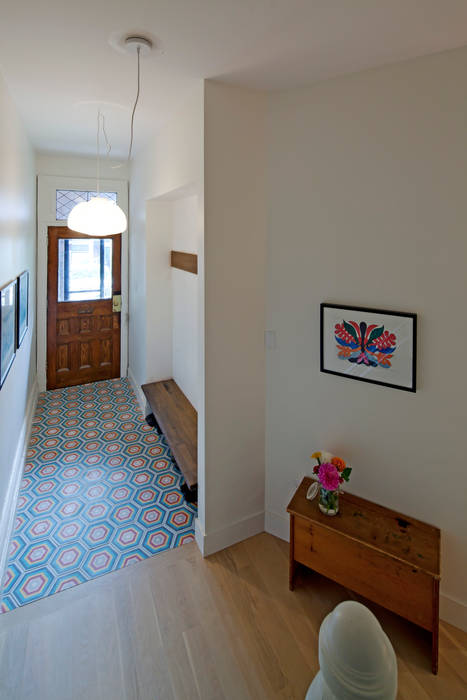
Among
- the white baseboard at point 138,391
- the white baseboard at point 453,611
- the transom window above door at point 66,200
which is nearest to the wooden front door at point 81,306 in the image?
the transom window above door at point 66,200

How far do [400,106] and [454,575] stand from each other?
2247 mm

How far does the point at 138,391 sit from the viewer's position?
4637mm

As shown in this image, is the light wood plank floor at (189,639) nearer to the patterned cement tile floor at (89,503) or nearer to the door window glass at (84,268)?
the patterned cement tile floor at (89,503)

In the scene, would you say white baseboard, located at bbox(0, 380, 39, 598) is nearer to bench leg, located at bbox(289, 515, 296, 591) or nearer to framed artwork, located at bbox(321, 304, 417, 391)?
bench leg, located at bbox(289, 515, 296, 591)

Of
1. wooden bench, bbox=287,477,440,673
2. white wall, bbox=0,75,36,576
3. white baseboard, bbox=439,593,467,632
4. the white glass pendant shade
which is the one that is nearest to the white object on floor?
wooden bench, bbox=287,477,440,673

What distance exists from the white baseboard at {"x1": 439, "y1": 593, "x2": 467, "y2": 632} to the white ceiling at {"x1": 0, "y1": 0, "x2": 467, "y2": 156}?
99.4 inches

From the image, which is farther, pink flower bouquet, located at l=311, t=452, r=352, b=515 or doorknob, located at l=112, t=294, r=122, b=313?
doorknob, located at l=112, t=294, r=122, b=313

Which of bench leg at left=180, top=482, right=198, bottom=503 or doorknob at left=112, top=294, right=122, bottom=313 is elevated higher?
doorknob at left=112, top=294, right=122, bottom=313

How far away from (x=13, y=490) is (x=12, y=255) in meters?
1.61

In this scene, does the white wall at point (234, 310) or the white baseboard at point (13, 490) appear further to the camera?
the white baseboard at point (13, 490)

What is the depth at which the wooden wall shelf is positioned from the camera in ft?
11.2

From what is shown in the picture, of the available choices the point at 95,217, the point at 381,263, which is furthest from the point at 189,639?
the point at 95,217

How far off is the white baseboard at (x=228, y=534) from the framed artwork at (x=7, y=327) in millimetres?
1463

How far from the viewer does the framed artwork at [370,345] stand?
2.00 metres
